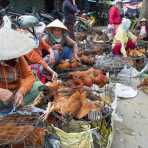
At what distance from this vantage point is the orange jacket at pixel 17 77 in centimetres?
449

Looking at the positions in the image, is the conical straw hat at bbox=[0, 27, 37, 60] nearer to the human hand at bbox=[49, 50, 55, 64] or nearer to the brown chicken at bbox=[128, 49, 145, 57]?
the human hand at bbox=[49, 50, 55, 64]

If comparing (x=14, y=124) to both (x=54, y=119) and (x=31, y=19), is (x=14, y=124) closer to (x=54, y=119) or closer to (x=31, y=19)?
(x=54, y=119)

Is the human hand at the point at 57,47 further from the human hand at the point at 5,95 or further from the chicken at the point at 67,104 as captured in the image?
the human hand at the point at 5,95

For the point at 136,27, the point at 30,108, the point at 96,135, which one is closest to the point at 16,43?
the point at 30,108

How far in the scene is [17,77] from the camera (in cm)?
465

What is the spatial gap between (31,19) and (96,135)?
405 centimetres

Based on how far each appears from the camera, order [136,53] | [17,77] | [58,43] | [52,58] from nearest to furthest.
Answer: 1. [17,77]
2. [52,58]
3. [58,43]
4. [136,53]

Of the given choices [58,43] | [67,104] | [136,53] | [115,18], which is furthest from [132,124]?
[115,18]

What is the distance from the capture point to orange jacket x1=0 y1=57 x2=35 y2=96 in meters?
4.49

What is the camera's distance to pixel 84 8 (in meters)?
18.9

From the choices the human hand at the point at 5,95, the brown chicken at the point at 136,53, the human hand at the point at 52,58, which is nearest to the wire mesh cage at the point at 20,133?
the human hand at the point at 5,95

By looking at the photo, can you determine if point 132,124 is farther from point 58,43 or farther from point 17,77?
point 58,43

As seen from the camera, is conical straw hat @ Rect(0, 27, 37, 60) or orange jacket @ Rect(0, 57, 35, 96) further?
orange jacket @ Rect(0, 57, 35, 96)

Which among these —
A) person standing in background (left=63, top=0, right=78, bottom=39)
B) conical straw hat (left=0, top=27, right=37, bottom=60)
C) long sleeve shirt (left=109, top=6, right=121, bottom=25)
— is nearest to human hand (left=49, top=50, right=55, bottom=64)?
conical straw hat (left=0, top=27, right=37, bottom=60)
